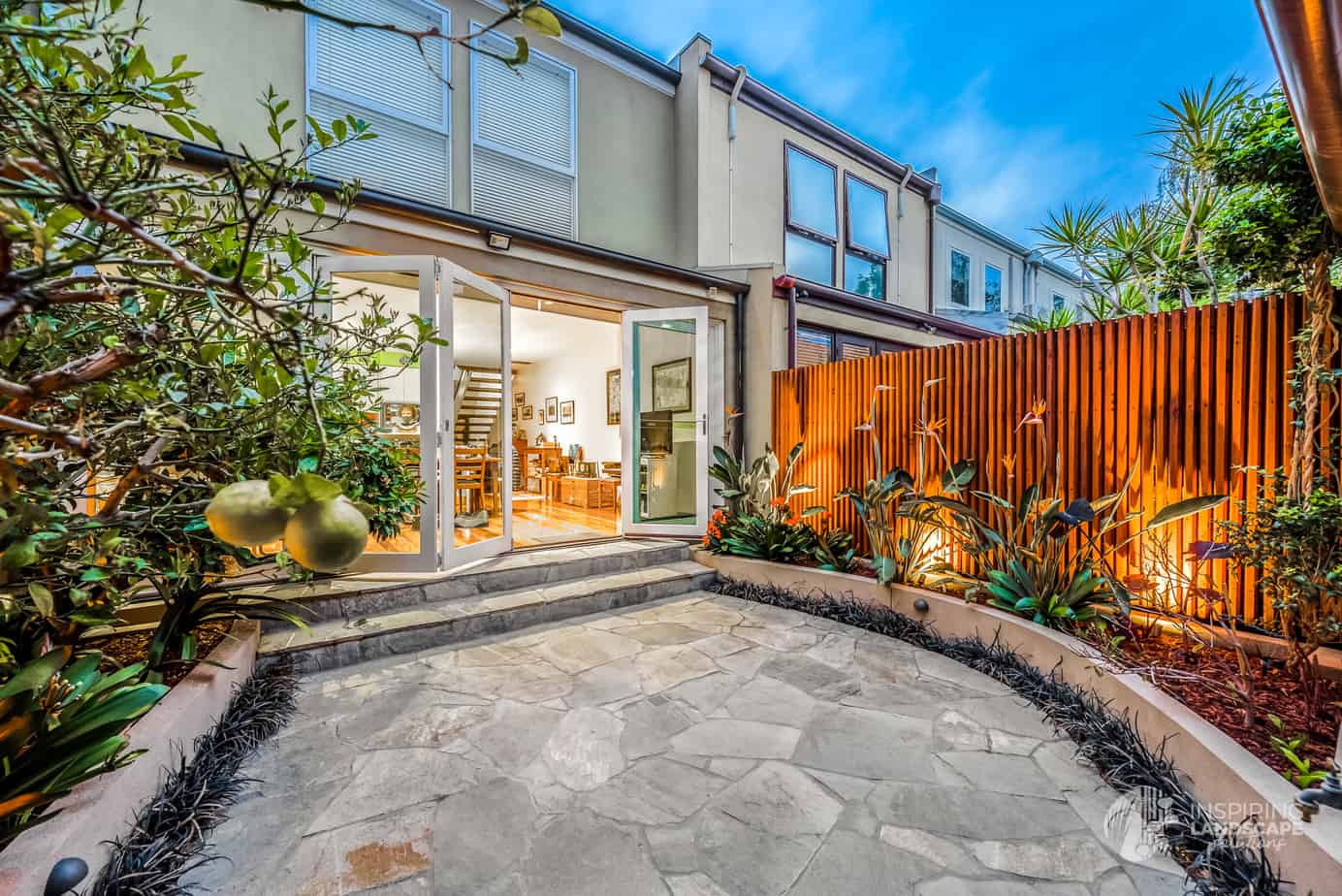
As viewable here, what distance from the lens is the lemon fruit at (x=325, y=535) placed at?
1.53 ft

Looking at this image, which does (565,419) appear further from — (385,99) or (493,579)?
(493,579)


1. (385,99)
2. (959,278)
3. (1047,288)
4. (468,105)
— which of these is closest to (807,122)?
(959,278)

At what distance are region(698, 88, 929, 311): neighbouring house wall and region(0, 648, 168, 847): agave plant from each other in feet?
19.1

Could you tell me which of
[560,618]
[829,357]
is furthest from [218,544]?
[829,357]

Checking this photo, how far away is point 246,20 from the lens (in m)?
4.18

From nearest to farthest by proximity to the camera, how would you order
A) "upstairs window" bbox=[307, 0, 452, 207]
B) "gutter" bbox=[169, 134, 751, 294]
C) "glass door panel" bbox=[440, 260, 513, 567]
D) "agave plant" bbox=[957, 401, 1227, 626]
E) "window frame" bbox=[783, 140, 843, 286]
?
"agave plant" bbox=[957, 401, 1227, 626]
"gutter" bbox=[169, 134, 751, 294]
"glass door panel" bbox=[440, 260, 513, 567]
"upstairs window" bbox=[307, 0, 452, 207]
"window frame" bbox=[783, 140, 843, 286]

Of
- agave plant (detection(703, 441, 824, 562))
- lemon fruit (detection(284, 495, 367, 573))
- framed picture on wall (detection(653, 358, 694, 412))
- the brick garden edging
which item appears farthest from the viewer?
framed picture on wall (detection(653, 358, 694, 412))

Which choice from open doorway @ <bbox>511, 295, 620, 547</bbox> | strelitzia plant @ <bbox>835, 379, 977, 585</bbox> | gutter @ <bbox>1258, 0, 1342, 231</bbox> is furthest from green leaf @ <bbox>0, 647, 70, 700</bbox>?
open doorway @ <bbox>511, 295, 620, 547</bbox>

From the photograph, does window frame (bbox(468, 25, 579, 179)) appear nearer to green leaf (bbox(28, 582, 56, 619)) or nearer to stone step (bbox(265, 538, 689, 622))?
stone step (bbox(265, 538, 689, 622))

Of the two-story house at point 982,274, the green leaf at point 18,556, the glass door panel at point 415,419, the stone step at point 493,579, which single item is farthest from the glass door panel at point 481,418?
the two-story house at point 982,274

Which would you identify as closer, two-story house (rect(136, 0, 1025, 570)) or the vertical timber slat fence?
the vertical timber slat fence

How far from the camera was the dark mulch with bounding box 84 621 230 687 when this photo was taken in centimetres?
213

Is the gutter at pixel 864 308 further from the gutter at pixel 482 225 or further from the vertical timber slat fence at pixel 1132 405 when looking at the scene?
the vertical timber slat fence at pixel 1132 405

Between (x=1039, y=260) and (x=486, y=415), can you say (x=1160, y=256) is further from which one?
(x=1039, y=260)
